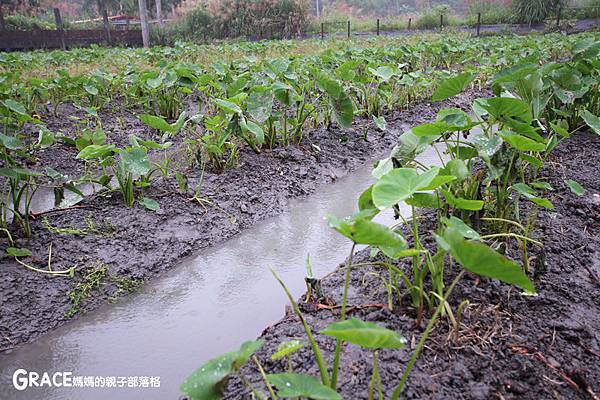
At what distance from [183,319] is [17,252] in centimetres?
65

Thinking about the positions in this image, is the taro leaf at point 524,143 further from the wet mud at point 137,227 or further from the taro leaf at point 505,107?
the wet mud at point 137,227

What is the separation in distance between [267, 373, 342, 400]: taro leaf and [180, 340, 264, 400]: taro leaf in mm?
59

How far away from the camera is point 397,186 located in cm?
105

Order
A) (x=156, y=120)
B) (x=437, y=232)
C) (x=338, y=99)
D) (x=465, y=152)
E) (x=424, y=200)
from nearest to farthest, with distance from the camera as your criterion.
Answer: (x=424, y=200)
(x=437, y=232)
(x=465, y=152)
(x=156, y=120)
(x=338, y=99)

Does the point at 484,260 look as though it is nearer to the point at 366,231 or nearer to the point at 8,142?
the point at 366,231

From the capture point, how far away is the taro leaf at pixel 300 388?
710mm

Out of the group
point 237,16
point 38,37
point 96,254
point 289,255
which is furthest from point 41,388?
point 237,16

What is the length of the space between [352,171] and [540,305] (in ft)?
5.78

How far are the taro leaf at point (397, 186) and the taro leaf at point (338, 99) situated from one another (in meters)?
1.34

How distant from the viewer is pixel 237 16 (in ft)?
53.1

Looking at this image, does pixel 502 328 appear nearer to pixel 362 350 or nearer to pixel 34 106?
pixel 362 350

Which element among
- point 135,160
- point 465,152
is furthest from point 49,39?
point 465,152

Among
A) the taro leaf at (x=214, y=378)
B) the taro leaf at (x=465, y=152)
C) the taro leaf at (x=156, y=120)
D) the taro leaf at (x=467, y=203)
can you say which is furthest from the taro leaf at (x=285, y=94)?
the taro leaf at (x=214, y=378)

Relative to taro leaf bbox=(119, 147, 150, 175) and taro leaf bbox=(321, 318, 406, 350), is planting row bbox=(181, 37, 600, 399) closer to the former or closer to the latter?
taro leaf bbox=(321, 318, 406, 350)
